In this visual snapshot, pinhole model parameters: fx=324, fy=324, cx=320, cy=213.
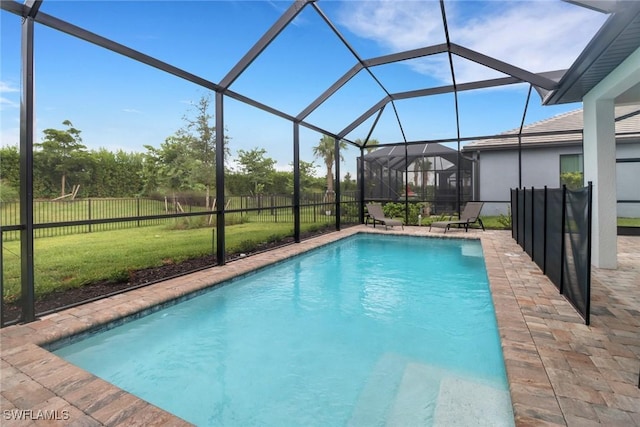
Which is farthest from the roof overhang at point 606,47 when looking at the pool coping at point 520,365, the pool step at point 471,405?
the pool step at point 471,405

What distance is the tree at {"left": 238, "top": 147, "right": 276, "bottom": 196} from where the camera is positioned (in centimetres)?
1096

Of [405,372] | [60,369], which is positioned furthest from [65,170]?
[405,372]

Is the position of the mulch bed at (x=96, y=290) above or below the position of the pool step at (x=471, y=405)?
above

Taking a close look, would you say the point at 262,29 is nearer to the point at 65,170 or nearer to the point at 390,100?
the point at 65,170

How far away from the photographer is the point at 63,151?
5.97 metres

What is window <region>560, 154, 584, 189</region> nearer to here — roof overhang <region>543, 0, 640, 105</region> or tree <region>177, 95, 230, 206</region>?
roof overhang <region>543, 0, 640, 105</region>

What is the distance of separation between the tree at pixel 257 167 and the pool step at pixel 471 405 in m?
9.20

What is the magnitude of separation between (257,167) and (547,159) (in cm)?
1019

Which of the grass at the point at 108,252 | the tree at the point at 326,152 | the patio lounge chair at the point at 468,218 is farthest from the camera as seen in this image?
the tree at the point at 326,152

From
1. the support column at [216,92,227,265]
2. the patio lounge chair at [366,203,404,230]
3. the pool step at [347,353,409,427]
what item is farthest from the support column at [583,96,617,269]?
the support column at [216,92,227,265]

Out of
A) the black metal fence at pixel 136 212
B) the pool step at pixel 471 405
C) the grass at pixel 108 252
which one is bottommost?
the pool step at pixel 471 405

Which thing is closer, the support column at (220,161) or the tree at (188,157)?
the support column at (220,161)

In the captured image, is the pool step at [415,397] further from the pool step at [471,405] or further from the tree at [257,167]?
the tree at [257,167]

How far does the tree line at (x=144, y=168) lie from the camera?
5214mm
